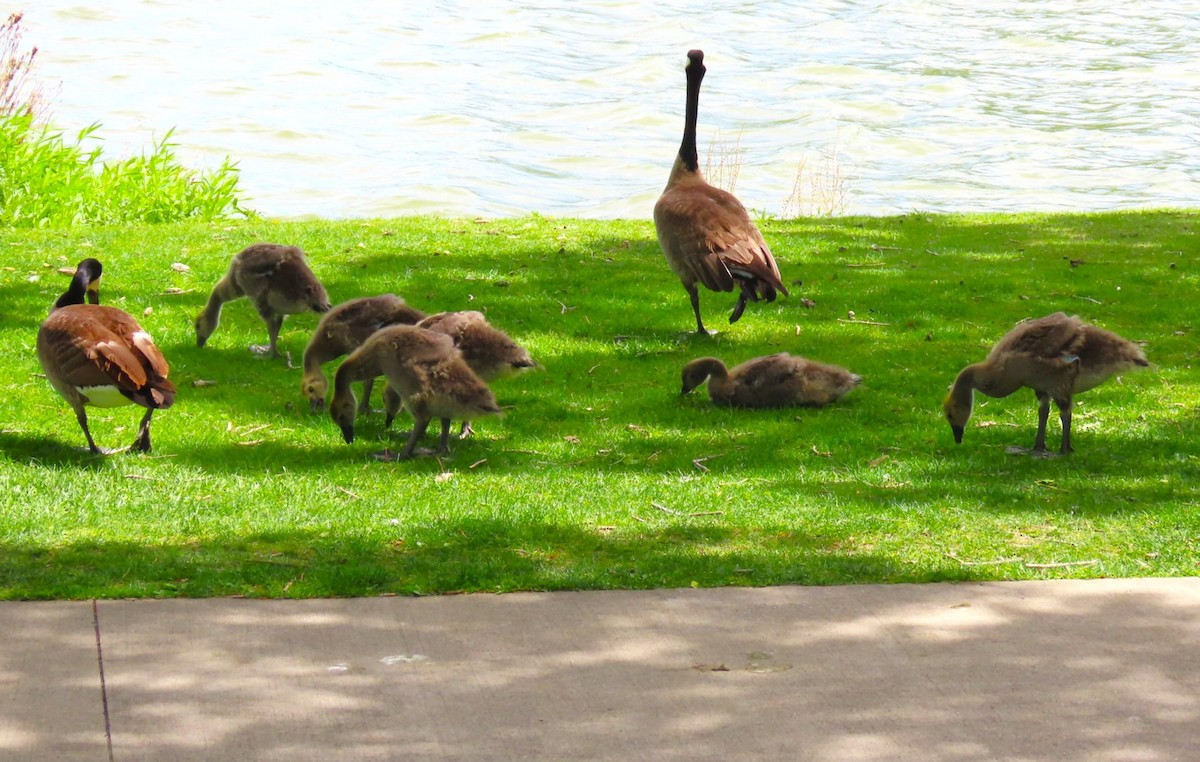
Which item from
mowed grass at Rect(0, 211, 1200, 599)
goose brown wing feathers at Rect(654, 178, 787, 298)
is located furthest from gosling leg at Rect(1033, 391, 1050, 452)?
goose brown wing feathers at Rect(654, 178, 787, 298)

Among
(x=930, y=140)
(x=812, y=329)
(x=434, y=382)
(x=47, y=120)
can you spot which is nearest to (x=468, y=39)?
(x=930, y=140)

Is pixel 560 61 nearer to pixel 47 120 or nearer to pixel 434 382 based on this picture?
pixel 47 120

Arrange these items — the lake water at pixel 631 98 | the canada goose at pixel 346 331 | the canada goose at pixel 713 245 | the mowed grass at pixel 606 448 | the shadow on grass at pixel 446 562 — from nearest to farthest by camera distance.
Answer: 1. the shadow on grass at pixel 446 562
2. the mowed grass at pixel 606 448
3. the canada goose at pixel 346 331
4. the canada goose at pixel 713 245
5. the lake water at pixel 631 98

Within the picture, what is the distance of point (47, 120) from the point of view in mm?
24031

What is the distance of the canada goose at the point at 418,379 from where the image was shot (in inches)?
327

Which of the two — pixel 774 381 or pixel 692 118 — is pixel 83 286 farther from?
pixel 692 118

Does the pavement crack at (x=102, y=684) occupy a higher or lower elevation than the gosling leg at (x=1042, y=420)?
higher

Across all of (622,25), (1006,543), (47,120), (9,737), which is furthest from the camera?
(622,25)

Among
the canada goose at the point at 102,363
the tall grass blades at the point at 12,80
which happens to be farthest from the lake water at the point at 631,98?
the canada goose at the point at 102,363

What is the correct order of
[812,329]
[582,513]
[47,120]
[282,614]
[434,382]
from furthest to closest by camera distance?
[47,120] → [812,329] → [434,382] → [582,513] → [282,614]

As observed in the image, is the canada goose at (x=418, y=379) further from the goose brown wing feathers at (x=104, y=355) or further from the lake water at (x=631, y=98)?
the lake water at (x=631, y=98)

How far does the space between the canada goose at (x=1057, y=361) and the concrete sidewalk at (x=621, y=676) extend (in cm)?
254

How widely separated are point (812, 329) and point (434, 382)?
5.28 m

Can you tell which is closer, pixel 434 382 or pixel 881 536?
pixel 881 536
